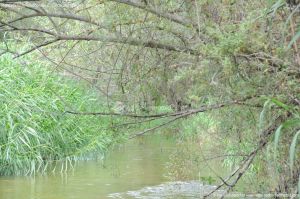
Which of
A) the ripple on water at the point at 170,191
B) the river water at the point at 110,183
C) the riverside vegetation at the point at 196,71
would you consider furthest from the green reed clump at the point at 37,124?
the riverside vegetation at the point at 196,71

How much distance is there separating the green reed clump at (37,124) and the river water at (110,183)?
1.04 ft

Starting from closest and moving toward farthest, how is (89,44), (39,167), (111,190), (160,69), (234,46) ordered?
(234,46) → (160,69) → (89,44) → (111,190) → (39,167)

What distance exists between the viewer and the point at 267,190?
217 inches

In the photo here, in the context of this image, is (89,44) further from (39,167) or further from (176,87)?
(39,167)

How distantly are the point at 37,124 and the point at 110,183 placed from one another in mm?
2007

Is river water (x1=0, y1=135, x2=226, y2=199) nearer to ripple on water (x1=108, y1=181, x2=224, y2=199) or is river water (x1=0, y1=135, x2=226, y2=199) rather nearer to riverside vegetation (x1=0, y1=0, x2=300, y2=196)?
ripple on water (x1=108, y1=181, x2=224, y2=199)

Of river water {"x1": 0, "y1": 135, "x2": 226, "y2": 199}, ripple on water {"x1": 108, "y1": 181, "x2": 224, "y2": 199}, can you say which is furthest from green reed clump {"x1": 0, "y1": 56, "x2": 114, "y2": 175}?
ripple on water {"x1": 108, "y1": 181, "x2": 224, "y2": 199}

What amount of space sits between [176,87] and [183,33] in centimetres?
103

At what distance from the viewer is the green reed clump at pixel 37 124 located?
10.8 metres

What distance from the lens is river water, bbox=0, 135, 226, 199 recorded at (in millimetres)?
8914

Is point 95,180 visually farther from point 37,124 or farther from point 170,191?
point 37,124

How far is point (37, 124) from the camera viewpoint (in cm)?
1136

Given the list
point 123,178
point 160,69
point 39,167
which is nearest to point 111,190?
point 123,178

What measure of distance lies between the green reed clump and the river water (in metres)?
0.32
